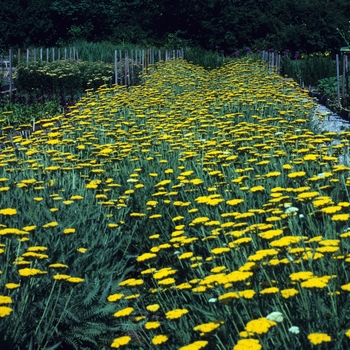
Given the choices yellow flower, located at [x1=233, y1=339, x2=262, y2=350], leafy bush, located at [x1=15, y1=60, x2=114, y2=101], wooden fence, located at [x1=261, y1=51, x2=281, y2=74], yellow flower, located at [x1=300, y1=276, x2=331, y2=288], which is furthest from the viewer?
wooden fence, located at [x1=261, y1=51, x2=281, y2=74]

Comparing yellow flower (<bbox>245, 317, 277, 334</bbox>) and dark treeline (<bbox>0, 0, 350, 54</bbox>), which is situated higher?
dark treeline (<bbox>0, 0, 350, 54</bbox>)

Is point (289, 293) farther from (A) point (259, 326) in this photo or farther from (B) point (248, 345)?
(B) point (248, 345)

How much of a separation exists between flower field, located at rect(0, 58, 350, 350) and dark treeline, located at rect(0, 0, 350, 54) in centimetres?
2945

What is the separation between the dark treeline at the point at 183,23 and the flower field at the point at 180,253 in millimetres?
29446

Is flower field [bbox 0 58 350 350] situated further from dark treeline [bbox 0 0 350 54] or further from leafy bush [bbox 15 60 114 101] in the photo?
dark treeline [bbox 0 0 350 54]

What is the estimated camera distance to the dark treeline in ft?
→ 116

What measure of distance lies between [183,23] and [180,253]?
129 ft

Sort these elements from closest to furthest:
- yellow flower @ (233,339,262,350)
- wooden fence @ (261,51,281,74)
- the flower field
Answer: yellow flower @ (233,339,262,350) → the flower field → wooden fence @ (261,51,281,74)

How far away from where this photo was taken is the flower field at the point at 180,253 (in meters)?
3.15

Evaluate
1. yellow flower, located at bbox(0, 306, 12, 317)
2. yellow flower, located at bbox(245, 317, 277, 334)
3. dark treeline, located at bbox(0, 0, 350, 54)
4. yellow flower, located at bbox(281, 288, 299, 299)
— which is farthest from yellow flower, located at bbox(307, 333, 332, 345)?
dark treeline, located at bbox(0, 0, 350, 54)

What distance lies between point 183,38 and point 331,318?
40.7 meters

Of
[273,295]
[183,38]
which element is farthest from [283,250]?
[183,38]

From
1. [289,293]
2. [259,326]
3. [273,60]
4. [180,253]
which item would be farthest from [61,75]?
[259,326]

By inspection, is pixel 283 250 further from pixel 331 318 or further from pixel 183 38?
pixel 183 38
